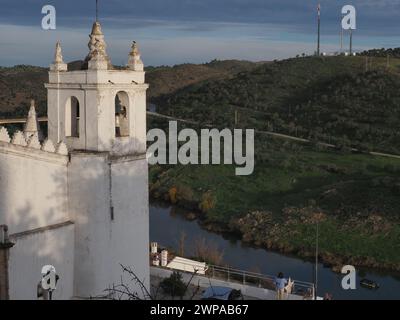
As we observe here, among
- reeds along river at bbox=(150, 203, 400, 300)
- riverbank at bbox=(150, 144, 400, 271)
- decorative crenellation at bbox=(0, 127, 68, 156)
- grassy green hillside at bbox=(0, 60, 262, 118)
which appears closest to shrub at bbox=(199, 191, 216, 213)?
riverbank at bbox=(150, 144, 400, 271)

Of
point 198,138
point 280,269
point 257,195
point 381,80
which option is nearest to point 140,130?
point 280,269

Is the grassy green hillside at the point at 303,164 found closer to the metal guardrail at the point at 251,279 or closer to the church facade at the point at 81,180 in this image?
the metal guardrail at the point at 251,279

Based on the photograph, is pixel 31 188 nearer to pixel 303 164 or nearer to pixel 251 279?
pixel 251 279

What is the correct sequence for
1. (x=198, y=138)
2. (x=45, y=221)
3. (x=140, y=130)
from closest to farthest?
(x=45, y=221) → (x=140, y=130) → (x=198, y=138)
